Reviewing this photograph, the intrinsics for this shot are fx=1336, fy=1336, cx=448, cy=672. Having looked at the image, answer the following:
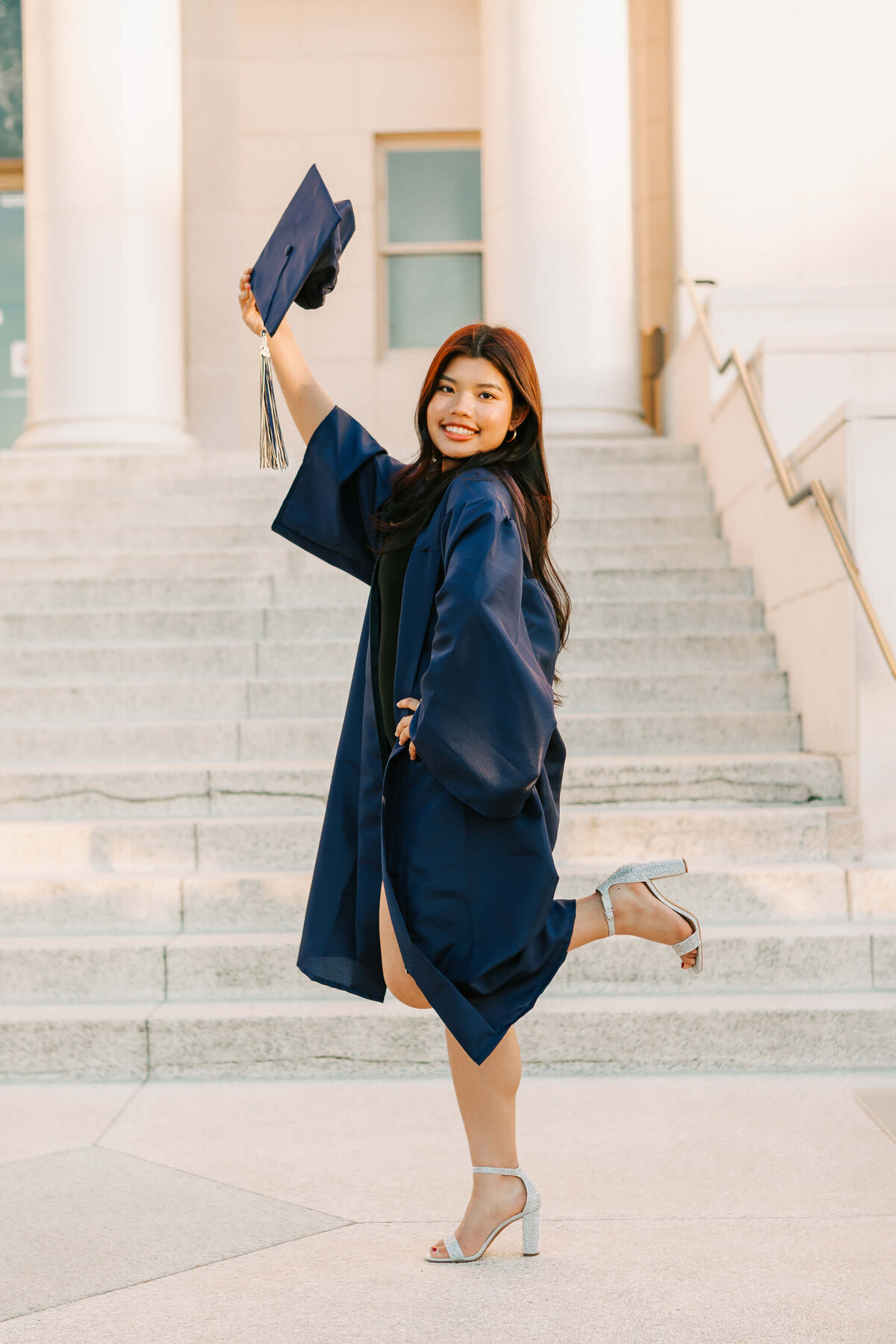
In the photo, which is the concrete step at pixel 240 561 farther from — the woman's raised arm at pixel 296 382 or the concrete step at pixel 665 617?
the woman's raised arm at pixel 296 382

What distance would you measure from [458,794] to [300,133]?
32.1 feet

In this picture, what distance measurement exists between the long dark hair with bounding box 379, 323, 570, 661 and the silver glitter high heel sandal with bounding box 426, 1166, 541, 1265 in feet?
3.57

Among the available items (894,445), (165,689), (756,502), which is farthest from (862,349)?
(165,689)

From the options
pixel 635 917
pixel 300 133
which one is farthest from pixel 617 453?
pixel 635 917

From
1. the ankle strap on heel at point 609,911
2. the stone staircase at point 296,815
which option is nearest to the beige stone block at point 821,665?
the stone staircase at point 296,815

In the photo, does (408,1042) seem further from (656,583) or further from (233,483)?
(233,483)

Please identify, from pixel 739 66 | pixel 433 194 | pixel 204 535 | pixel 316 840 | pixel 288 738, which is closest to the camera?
pixel 316 840

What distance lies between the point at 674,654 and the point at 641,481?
1806mm

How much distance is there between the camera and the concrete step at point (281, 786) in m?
5.09

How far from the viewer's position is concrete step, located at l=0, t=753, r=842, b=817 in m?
5.09

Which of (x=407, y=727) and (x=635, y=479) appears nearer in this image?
(x=407, y=727)

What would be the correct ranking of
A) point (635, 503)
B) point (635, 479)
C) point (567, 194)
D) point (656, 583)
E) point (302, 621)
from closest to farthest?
1. point (302, 621)
2. point (656, 583)
3. point (635, 503)
4. point (635, 479)
5. point (567, 194)

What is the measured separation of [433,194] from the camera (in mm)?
11086

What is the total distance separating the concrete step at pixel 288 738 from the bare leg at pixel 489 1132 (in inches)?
113
